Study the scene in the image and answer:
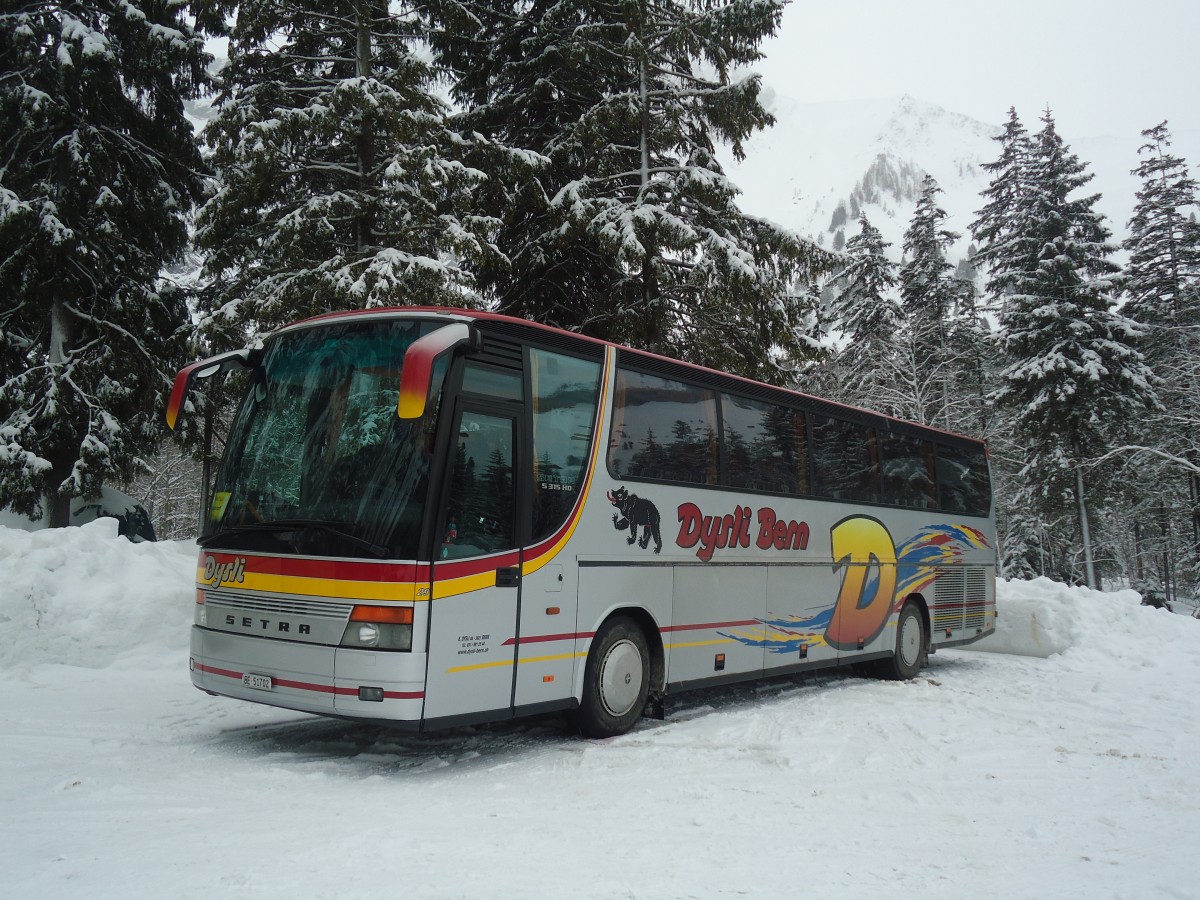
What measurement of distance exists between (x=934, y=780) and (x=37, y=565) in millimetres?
9786

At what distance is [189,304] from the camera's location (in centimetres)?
2248

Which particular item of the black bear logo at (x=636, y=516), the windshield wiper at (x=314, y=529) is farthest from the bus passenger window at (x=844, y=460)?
the windshield wiper at (x=314, y=529)

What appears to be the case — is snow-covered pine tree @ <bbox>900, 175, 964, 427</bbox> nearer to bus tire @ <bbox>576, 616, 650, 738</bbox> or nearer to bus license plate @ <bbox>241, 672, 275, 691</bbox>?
bus tire @ <bbox>576, 616, 650, 738</bbox>

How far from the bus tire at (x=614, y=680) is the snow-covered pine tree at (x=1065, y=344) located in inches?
1130

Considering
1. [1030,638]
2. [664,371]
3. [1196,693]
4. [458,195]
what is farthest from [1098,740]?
[458,195]

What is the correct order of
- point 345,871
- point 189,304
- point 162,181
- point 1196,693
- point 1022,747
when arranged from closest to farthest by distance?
point 345,871 < point 1022,747 < point 1196,693 < point 162,181 < point 189,304

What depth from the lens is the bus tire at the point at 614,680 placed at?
798 centimetres

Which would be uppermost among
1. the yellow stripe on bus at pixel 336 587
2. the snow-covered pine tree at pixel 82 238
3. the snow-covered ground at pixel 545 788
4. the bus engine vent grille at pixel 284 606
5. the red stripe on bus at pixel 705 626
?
the snow-covered pine tree at pixel 82 238

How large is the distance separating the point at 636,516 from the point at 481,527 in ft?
6.64

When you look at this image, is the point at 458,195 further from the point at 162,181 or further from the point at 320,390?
the point at 320,390

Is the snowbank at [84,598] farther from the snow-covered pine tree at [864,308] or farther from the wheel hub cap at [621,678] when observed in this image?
the snow-covered pine tree at [864,308]

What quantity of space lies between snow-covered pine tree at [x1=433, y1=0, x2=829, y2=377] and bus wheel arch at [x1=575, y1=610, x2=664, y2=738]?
9.88 metres

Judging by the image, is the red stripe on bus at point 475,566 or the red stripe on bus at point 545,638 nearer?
Answer: the red stripe on bus at point 475,566

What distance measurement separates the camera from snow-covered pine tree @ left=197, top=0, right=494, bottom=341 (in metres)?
15.3
